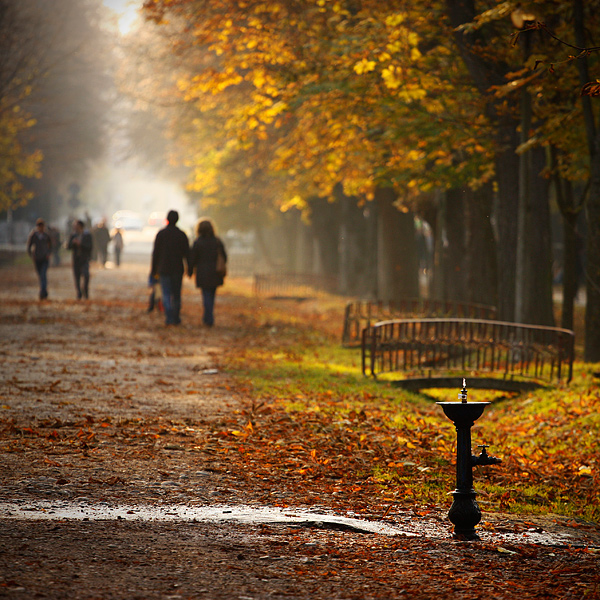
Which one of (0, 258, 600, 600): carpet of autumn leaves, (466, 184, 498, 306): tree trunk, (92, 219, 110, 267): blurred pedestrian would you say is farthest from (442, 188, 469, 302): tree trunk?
(92, 219, 110, 267): blurred pedestrian

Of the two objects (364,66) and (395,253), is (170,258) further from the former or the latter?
(395,253)

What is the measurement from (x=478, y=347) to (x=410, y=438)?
4.73m

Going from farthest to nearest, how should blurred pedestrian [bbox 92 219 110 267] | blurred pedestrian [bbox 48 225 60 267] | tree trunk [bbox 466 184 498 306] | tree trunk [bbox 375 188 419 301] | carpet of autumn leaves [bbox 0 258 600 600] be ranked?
blurred pedestrian [bbox 92 219 110 267] < blurred pedestrian [bbox 48 225 60 267] < tree trunk [bbox 375 188 419 301] < tree trunk [bbox 466 184 498 306] < carpet of autumn leaves [bbox 0 258 600 600]

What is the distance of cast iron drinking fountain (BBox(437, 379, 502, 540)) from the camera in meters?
5.73

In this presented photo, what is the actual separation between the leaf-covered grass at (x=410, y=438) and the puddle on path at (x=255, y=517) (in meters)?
0.71

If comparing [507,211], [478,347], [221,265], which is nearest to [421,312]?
[507,211]

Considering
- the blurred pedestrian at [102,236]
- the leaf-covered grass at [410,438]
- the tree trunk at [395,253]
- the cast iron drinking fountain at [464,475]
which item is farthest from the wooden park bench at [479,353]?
the blurred pedestrian at [102,236]

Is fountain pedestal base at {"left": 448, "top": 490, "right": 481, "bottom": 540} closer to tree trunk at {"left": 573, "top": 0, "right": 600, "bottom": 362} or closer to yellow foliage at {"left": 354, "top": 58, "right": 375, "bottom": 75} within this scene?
tree trunk at {"left": 573, "top": 0, "right": 600, "bottom": 362}

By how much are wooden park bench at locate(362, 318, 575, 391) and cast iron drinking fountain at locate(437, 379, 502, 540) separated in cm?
639

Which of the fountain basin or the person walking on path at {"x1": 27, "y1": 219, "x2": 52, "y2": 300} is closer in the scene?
the fountain basin

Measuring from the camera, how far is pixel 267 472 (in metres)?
7.21

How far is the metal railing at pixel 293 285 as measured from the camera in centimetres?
2959

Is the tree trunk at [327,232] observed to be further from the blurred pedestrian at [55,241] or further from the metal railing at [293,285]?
the blurred pedestrian at [55,241]

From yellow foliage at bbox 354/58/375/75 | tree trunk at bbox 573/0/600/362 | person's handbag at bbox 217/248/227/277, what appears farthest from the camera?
person's handbag at bbox 217/248/227/277
